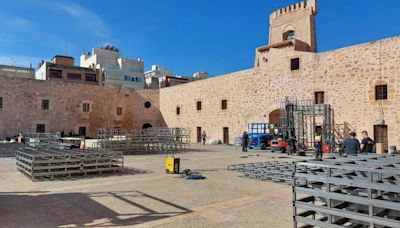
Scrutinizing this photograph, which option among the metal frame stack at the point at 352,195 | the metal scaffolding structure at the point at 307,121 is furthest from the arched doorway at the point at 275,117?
the metal frame stack at the point at 352,195

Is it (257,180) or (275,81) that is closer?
(257,180)

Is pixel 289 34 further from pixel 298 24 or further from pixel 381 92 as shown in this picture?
pixel 381 92

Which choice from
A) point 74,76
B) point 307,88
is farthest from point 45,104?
point 307,88

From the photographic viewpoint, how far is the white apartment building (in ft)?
171

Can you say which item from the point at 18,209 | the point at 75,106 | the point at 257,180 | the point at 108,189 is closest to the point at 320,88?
the point at 257,180

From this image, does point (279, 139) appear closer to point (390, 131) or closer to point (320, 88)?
point (320, 88)

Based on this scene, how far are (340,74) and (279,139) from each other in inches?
213

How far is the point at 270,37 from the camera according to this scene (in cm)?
2894

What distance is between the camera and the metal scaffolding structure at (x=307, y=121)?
61.2ft

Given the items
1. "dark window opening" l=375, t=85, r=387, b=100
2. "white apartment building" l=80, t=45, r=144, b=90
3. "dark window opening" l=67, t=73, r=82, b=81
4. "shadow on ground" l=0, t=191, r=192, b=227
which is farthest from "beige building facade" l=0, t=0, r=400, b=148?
"white apartment building" l=80, t=45, r=144, b=90

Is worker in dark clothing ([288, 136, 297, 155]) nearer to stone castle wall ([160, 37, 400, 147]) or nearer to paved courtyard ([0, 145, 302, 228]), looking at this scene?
stone castle wall ([160, 37, 400, 147])

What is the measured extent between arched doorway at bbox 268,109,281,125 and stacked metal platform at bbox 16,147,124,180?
14.6m

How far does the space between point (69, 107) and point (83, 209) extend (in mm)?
26270

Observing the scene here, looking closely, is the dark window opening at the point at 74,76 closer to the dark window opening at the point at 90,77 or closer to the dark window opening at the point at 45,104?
the dark window opening at the point at 90,77
